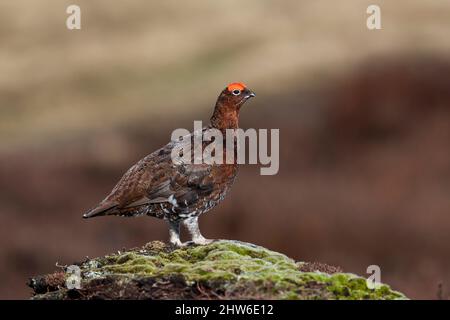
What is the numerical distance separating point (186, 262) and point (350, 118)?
18238 millimetres

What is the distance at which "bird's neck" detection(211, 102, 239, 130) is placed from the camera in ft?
34.1

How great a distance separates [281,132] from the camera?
25.7 metres

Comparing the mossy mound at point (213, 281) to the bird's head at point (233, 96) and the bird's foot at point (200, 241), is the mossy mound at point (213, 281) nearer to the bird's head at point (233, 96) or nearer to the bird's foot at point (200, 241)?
the bird's foot at point (200, 241)

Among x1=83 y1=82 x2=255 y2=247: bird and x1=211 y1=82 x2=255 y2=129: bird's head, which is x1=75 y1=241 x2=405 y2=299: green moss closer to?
x1=83 y1=82 x2=255 y2=247: bird

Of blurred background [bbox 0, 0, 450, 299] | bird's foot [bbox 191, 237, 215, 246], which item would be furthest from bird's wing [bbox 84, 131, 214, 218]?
blurred background [bbox 0, 0, 450, 299]

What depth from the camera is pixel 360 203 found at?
24.2 meters

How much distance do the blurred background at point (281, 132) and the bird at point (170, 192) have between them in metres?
8.42

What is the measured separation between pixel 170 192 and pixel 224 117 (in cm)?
111

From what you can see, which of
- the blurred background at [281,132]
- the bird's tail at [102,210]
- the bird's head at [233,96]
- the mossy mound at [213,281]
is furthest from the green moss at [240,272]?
the blurred background at [281,132]

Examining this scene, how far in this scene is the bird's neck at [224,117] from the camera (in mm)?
10406

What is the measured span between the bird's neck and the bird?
0.46 m

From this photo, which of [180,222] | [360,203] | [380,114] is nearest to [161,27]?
[380,114]

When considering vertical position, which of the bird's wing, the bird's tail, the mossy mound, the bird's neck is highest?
the bird's neck

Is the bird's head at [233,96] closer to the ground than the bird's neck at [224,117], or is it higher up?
higher up
